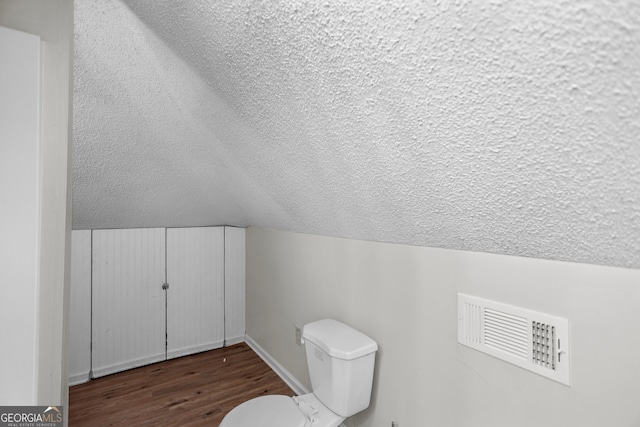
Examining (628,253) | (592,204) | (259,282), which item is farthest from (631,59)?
(259,282)

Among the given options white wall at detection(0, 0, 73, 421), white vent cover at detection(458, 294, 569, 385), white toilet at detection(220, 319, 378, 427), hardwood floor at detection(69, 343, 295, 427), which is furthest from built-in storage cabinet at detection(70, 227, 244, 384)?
white vent cover at detection(458, 294, 569, 385)

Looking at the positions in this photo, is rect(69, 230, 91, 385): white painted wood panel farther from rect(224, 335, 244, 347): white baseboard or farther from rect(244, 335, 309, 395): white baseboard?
rect(244, 335, 309, 395): white baseboard

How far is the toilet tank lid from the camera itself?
149 cm

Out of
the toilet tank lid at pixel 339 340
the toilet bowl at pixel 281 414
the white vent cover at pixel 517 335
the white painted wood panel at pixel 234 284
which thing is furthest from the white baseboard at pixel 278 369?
the white vent cover at pixel 517 335

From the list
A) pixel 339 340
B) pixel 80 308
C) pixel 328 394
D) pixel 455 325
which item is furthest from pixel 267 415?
pixel 80 308

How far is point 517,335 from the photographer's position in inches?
41.6

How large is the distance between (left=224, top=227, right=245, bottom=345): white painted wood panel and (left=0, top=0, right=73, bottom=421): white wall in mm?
2319

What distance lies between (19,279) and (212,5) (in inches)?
34.3

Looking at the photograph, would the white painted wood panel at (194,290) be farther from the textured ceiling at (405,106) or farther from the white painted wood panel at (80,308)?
the textured ceiling at (405,106)

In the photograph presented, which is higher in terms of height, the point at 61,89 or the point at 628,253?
the point at 61,89

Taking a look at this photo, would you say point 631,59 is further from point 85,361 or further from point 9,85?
point 85,361

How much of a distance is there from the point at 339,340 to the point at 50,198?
128 centimetres

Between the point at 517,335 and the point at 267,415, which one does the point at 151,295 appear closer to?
the point at 267,415

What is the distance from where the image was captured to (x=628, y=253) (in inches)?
31.0
